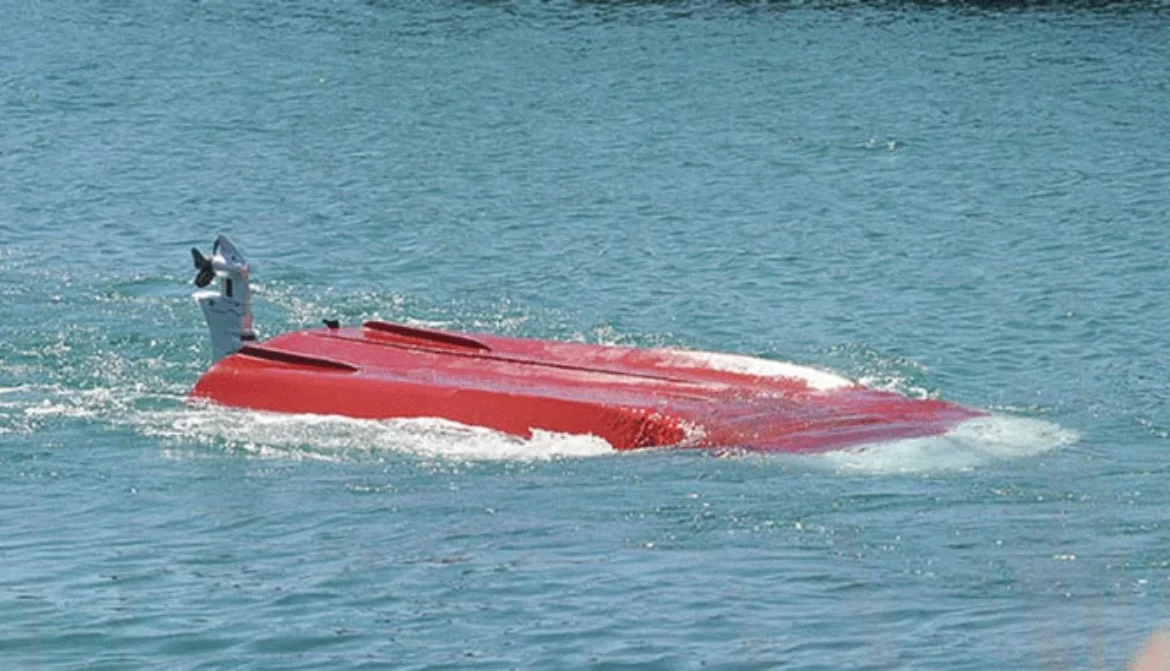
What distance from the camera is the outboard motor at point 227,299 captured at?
83.0ft

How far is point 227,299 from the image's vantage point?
1001 inches

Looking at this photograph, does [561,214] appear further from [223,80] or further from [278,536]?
[278,536]

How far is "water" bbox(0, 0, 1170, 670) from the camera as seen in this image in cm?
1658

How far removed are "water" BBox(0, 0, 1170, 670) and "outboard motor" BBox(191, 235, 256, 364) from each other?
967mm

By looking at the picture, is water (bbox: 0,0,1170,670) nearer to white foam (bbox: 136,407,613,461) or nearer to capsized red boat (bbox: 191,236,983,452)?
white foam (bbox: 136,407,613,461)

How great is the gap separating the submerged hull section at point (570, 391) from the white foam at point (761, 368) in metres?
0.02

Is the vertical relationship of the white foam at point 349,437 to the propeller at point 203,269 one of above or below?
below

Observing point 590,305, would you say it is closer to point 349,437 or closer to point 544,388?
point 544,388

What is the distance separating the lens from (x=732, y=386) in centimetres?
2308

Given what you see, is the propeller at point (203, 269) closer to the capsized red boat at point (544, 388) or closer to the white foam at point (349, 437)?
the capsized red boat at point (544, 388)

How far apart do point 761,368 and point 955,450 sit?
2.95 meters

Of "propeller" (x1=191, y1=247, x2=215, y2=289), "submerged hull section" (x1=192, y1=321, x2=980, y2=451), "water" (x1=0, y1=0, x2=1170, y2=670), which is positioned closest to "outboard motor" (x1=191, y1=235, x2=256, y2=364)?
"propeller" (x1=191, y1=247, x2=215, y2=289)

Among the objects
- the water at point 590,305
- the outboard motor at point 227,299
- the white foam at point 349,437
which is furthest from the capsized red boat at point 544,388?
the water at point 590,305

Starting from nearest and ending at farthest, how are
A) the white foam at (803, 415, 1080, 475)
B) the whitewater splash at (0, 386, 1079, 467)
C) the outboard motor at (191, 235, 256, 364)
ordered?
the white foam at (803, 415, 1080, 475), the whitewater splash at (0, 386, 1079, 467), the outboard motor at (191, 235, 256, 364)
